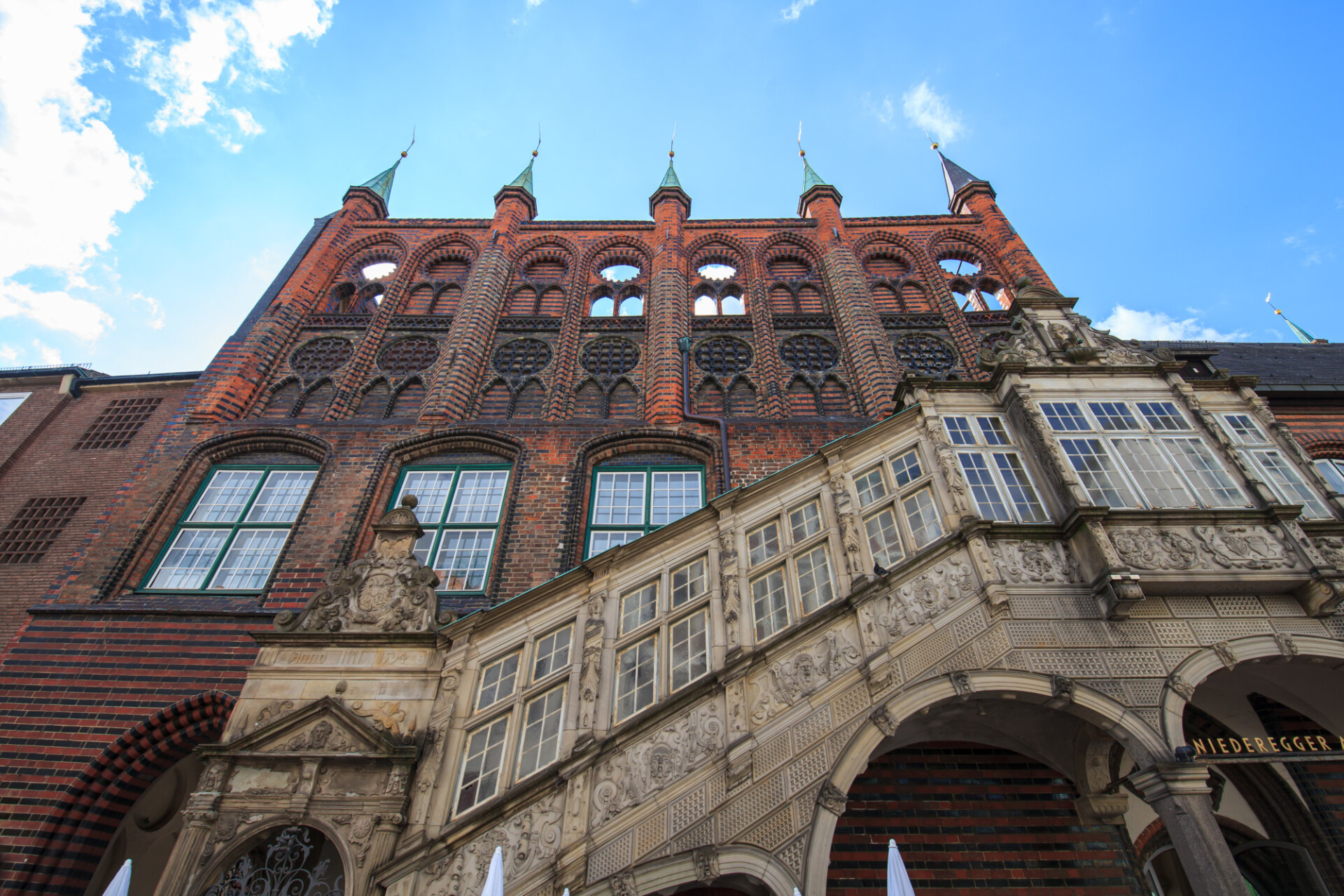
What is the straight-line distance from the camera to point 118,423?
1352 centimetres

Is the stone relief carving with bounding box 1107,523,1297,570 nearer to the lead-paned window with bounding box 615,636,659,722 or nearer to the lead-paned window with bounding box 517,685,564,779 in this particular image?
the lead-paned window with bounding box 615,636,659,722

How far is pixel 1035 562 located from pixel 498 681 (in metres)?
5.61

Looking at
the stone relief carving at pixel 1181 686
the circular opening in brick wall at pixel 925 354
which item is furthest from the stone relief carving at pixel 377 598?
the circular opening in brick wall at pixel 925 354

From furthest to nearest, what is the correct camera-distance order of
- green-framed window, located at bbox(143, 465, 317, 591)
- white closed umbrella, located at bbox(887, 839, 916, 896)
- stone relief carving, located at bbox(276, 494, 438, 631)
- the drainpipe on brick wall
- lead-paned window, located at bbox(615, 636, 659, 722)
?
the drainpipe on brick wall
green-framed window, located at bbox(143, 465, 317, 591)
stone relief carving, located at bbox(276, 494, 438, 631)
lead-paned window, located at bbox(615, 636, 659, 722)
white closed umbrella, located at bbox(887, 839, 916, 896)

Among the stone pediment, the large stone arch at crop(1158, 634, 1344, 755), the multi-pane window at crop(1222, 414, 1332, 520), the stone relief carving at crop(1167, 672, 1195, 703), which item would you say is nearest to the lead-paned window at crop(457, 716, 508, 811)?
the stone pediment

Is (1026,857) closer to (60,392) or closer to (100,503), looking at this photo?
(100,503)

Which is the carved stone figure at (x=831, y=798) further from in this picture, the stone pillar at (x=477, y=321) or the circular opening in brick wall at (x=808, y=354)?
the stone pillar at (x=477, y=321)

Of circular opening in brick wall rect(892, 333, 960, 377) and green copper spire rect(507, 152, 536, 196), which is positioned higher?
green copper spire rect(507, 152, 536, 196)

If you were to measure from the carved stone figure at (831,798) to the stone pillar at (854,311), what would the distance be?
7174mm

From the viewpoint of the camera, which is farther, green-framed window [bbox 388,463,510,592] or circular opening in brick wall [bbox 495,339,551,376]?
circular opening in brick wall [bbox 495,339,551,376]

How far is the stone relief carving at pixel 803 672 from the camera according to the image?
5.66 m

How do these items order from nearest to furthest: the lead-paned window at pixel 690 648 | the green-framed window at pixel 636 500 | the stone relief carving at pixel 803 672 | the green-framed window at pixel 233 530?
the stone relief carving at pixel 803 672 → the lead-paned window at pixel 690 648 → the green-framed window at pixel 233 530 → the green-framed window at pixel 636 500

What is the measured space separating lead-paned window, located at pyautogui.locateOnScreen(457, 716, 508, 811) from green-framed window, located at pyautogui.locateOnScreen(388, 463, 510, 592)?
3427 millimetres

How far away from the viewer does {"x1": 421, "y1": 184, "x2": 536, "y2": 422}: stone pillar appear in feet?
38.6
